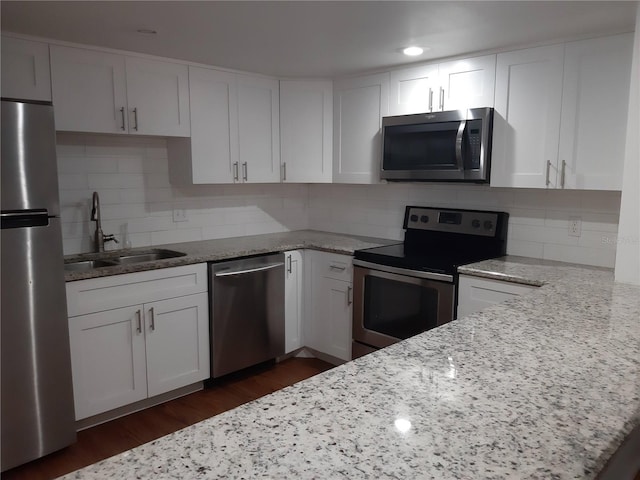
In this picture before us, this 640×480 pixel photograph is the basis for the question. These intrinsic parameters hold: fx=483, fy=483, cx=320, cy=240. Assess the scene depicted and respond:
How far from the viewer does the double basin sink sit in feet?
9.72

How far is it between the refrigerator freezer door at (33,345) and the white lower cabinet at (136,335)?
168mm

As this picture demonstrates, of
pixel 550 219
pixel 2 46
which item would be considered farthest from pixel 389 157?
pixel 2 46

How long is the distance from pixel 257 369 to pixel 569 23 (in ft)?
9.40

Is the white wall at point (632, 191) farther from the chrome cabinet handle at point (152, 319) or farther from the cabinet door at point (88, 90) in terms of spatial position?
the cabinet door at point (88, 90)

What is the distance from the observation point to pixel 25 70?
2.59 meters

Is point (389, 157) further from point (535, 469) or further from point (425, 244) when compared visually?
point (535, 469)

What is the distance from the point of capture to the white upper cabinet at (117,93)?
272 cm

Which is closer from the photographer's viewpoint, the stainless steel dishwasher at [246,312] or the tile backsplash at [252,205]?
the tile backsplash at [252,205]

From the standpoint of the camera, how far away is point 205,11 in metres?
2.17

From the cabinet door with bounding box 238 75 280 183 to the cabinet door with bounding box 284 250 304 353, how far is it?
2.28ft

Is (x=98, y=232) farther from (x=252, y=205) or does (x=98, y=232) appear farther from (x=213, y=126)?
(x=252, y=205)

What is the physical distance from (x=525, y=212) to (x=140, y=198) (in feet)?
8.43

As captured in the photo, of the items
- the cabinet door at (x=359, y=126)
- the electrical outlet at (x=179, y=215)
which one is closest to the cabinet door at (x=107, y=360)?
the electrical outlet at (x=179, y=215)

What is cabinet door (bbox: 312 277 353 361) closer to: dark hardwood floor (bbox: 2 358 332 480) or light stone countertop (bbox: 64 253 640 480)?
dark hardwood floor (bbox: 2 358 332 480)
